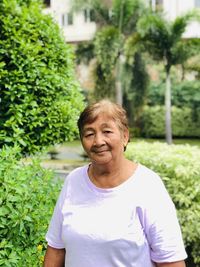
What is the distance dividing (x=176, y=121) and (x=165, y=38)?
8408mm

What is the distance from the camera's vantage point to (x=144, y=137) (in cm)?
2969

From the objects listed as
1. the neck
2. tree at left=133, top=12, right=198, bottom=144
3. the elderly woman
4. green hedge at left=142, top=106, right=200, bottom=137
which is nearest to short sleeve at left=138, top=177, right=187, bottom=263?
the elderly woman

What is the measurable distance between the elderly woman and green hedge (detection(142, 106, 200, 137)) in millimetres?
26980

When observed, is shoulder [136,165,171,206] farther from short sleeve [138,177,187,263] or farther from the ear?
the ear

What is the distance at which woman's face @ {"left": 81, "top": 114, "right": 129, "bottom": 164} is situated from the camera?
1773 mm

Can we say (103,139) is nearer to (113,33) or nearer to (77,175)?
(77,175)

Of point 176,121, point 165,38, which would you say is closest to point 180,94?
point 176,121

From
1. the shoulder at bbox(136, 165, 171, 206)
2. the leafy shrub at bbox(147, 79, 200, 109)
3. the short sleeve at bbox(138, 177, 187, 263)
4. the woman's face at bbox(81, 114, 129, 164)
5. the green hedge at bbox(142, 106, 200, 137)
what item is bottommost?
the green hedge at bbox(142, 106, 200, 137)

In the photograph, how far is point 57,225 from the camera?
74.7 inches

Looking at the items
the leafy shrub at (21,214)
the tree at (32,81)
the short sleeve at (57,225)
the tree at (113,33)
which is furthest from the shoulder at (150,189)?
the tree at (113,33)

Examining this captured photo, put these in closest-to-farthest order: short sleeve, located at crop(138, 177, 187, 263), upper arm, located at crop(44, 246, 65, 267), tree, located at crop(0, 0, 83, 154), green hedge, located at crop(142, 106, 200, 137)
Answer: short sleeve, located at crop(138, 177, 187, 263) < upper arm, located at crop(44, 246, 65, 267) < tree, located at crop(0, 0, 83, 154) < green hedge, located at crop(142, 106, 200, 137)

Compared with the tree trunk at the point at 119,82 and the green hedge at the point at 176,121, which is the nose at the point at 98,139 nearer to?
the tree trunk at the point at 119,82

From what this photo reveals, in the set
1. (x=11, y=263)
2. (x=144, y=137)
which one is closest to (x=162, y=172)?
(x=11, y=263)

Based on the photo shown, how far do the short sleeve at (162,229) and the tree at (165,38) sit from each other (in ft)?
63.2
